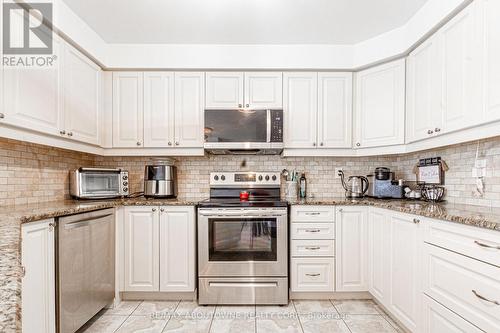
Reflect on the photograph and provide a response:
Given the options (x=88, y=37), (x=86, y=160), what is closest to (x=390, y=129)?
(x=88, y=37)

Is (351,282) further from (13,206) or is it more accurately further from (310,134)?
(13,206)

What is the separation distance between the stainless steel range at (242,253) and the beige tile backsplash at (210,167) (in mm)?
678

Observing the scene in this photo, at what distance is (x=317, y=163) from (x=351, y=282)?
1.25 meters

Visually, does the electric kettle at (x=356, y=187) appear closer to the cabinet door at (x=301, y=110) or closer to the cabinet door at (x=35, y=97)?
the cabinet door at (x=301, y=110)

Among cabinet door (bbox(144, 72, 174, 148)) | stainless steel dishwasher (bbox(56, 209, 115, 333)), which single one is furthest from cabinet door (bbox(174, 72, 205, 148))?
stainless steel dishwasher (bbox(56, 209, 115, 333))

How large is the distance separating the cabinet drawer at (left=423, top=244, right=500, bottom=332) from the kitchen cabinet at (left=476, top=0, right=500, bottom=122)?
2.67 feet

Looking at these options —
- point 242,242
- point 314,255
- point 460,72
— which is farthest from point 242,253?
point 460,72

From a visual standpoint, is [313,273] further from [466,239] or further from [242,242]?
[466,239]

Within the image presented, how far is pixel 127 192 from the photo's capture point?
2748 millimetres

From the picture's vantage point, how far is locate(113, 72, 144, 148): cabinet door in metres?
2.71

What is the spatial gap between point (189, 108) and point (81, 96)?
94cm

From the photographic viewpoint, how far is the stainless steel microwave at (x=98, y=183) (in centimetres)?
236

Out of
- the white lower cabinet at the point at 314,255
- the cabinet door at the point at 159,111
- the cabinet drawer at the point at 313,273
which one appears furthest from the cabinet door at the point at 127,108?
the cabinet drawer at the point at 313,273

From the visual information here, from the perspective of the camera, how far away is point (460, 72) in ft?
5.75
